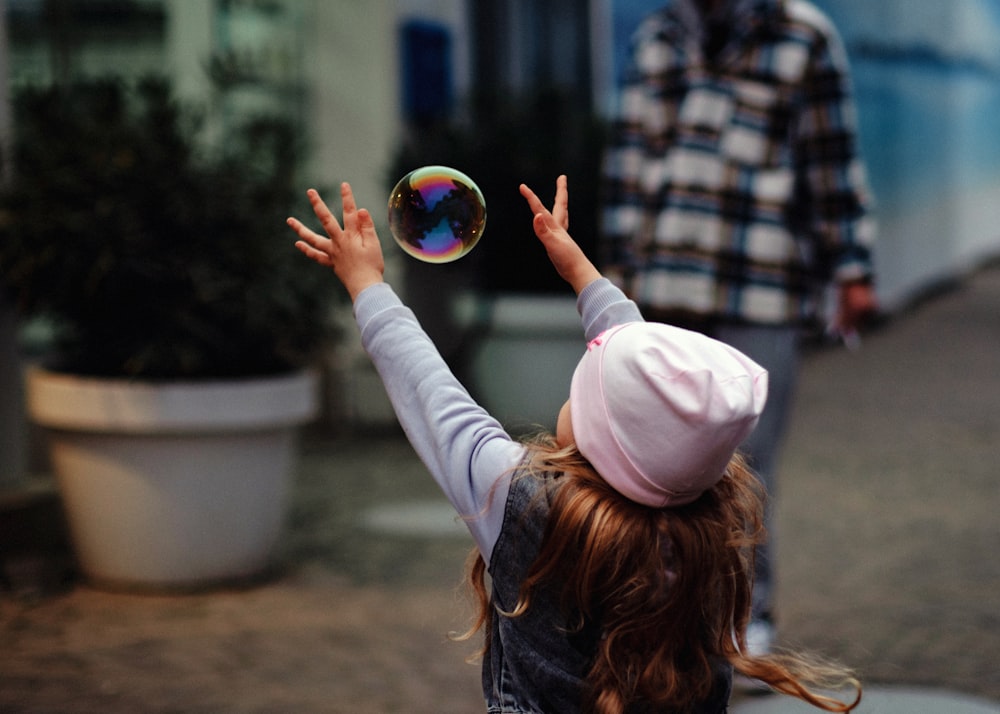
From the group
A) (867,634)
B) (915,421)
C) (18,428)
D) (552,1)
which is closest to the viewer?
(867,634)

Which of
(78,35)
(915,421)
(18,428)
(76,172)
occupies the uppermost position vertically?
(78,35)

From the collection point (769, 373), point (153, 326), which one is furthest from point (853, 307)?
point (153, 326)

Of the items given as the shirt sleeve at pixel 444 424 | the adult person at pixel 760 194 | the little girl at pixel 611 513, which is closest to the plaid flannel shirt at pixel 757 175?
the adult person at pixel 760 194

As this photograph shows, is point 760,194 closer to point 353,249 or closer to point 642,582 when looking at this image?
point 353,249

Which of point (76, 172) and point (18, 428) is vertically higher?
point (76, 172)

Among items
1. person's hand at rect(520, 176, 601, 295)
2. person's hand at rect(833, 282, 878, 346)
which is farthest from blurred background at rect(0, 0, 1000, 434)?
person's hand at rect(520, 176, 601, 295)

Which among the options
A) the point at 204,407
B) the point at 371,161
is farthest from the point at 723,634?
the point at 371,161

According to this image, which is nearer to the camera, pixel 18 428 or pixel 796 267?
pixel 796 267

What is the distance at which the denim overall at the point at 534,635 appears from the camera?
2139mm

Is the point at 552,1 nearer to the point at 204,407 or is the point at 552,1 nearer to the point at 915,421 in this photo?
the point at 915,421

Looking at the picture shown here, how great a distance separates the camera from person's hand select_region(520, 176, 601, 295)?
7.89 feet

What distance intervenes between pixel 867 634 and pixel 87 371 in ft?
8.91

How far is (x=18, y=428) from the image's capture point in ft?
17.7

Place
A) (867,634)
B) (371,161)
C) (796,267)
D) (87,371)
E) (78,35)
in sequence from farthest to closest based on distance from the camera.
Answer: (371,161) → (78,35) → (87,371) → (867,634) → (796,267)
